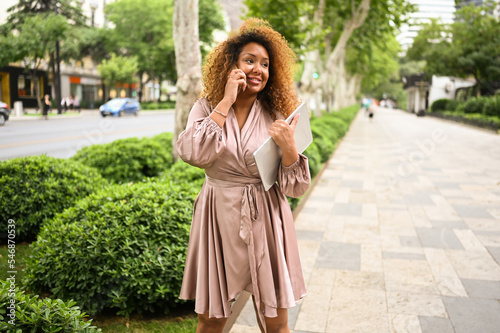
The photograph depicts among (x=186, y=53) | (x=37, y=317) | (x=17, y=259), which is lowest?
(x=17, y=259)

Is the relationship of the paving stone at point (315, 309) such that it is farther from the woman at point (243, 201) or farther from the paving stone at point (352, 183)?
the paving stone at point (352, 183)

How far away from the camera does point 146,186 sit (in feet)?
13.2

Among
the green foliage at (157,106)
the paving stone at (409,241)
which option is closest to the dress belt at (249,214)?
the paving stone at (409,241)

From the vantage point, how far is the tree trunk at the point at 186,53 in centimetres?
764

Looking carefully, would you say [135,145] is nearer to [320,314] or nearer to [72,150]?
[320,314]

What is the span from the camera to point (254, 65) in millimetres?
2387

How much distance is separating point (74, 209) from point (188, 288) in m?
1.77

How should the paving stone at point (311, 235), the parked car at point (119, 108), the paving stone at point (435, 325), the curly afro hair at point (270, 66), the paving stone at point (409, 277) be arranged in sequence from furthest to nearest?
the parked car at point (119, 108) < the paving stone at point (311, 235) < the paving stone at point (409, 277) < the paving stone at point (435, 325) < the curly afro hair at point (270, 66)

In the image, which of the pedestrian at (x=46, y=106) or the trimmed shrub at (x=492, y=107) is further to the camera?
the trimmed shrub at (x=492, y=107)

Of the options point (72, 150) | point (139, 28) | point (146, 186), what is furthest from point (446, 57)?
point (146, 186)

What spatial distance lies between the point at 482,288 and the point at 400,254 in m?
1.10

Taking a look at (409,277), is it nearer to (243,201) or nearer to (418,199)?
(243,201)

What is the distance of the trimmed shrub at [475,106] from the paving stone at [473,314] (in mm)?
31990

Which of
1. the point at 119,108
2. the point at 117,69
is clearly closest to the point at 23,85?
the point at 119,108
